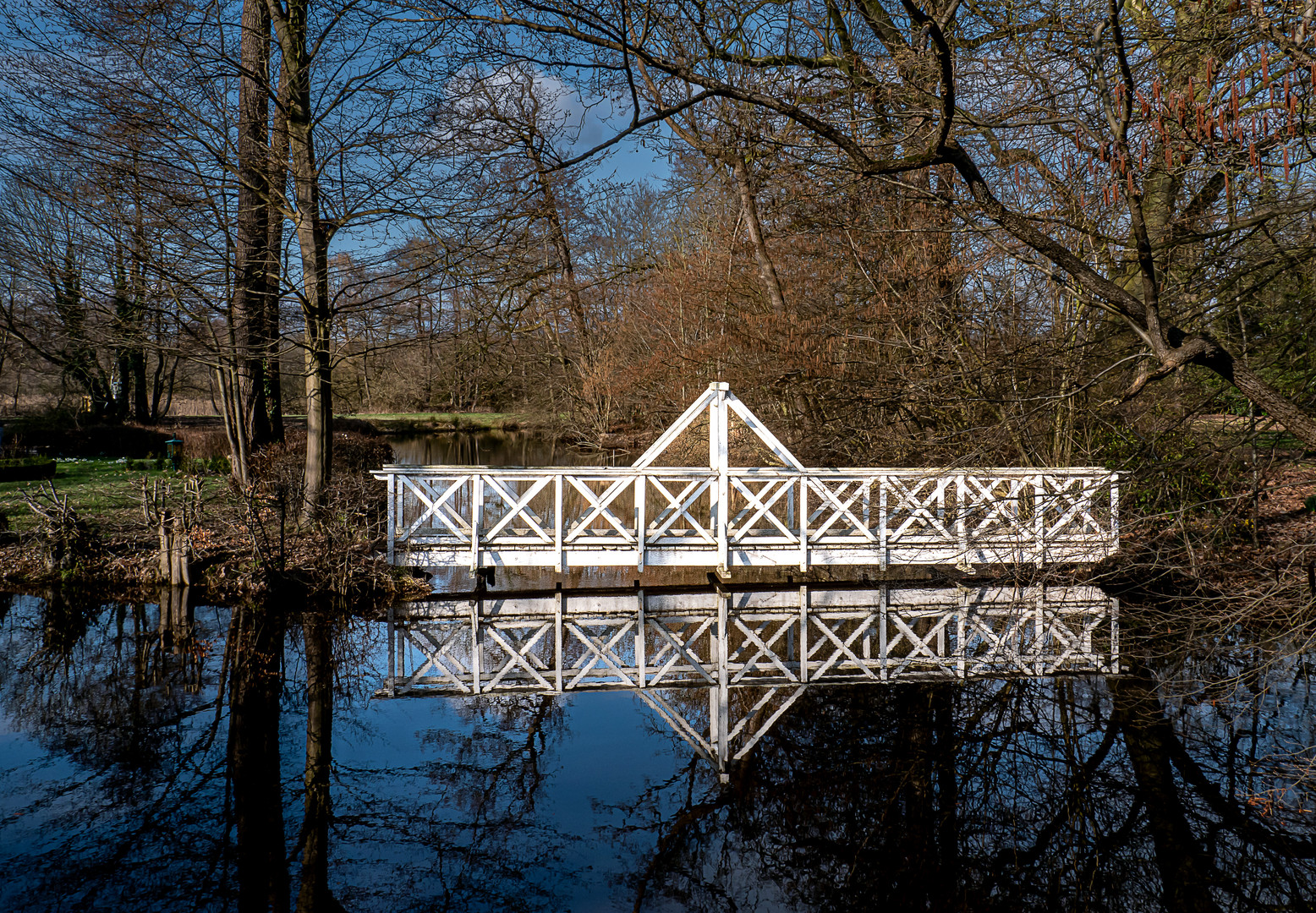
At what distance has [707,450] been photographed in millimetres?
13836

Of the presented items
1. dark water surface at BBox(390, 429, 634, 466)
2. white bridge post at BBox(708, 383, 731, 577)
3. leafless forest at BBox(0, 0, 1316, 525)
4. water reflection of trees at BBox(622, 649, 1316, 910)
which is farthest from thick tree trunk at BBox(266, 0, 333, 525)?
water reflection of trees at BBox(622, 649, 1316, 910)

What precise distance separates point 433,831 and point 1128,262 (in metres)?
6.46

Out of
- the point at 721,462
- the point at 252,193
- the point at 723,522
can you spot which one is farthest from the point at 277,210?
the point at 723,522

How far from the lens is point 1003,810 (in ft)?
13.4

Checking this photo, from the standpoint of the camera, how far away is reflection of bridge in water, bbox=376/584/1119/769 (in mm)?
5848

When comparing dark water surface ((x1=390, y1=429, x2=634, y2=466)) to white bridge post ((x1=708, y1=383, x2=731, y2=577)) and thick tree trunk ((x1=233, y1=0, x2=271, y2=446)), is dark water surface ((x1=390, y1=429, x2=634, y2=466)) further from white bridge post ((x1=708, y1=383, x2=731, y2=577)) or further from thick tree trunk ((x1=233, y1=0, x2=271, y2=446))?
white bridge post ((x1=708, y1=383, x2=731, y2=577))

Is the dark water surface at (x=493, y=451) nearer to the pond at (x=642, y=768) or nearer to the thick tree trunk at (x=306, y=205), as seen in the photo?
the thick tree trunk at (x=306, y=205)

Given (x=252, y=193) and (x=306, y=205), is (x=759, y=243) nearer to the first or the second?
(x=306, y=205)

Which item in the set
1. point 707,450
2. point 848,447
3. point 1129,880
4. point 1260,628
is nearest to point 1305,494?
point 1260,628

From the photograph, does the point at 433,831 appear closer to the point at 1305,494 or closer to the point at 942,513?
the point at 942,513

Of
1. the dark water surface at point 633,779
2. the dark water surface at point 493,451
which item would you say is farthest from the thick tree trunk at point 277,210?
the dark water surface at point 493,451

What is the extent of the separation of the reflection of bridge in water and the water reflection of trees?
0.53 m

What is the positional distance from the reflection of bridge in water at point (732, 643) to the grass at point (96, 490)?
14.4 feet

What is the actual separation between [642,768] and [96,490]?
11083 millimetres
